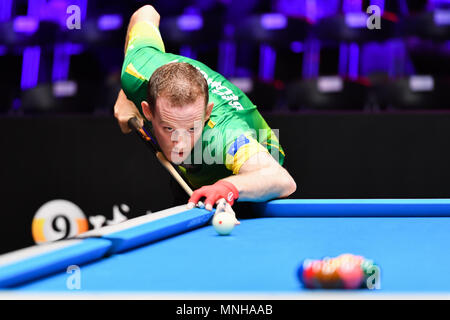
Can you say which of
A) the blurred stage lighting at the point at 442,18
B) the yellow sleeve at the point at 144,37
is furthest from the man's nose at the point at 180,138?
the blurred stage lighting at the point at 442,18

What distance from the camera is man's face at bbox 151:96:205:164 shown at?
7.31ft

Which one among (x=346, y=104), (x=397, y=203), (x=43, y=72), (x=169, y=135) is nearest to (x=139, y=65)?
(x=169, y=135)

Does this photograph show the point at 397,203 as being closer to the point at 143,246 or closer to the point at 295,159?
the point at 143,246

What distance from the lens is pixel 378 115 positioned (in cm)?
333

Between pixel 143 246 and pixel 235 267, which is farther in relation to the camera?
pixel 143 246

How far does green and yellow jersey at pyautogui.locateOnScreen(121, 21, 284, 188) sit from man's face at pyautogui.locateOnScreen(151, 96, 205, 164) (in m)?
0.10

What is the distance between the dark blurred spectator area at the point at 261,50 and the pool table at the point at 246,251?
196 centimetres

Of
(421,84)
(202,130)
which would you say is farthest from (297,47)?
(202,130)

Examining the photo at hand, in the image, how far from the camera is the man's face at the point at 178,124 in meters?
2.23

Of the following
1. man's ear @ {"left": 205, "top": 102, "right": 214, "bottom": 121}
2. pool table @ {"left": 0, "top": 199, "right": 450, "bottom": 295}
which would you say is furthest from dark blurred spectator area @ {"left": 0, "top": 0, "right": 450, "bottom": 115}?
pool table @ {"left": 0, "top": 199, "right": 450, "bottom": 295}

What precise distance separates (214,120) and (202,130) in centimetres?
13

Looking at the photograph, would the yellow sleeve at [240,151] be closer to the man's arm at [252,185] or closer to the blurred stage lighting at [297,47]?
the man's arm at [252,185]

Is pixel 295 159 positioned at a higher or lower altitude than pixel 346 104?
lower

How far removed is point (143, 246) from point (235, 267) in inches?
14.1
